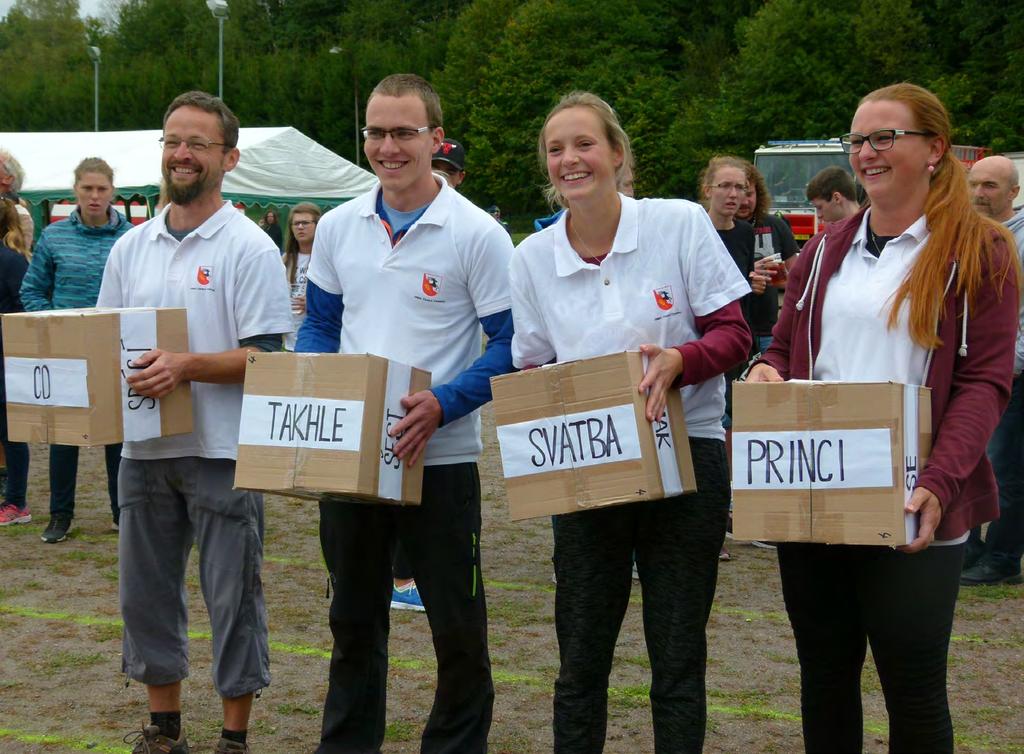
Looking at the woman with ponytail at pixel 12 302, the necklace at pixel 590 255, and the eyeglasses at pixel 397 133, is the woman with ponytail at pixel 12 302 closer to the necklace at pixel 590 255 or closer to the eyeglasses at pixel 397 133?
the eyeglasses at pixel 397 133

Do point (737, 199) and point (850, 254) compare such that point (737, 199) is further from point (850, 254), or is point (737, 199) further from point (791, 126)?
point (791, 126)

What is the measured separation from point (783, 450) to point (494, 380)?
0.79m

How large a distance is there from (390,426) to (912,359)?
1431 millimetres

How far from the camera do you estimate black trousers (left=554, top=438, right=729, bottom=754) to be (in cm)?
339

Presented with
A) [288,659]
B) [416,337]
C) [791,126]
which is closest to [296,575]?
[288,659]

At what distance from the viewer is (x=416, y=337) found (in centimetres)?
382

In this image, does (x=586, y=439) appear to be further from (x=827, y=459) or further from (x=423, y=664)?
(x=423, y=664)

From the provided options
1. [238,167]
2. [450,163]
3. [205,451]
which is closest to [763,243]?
[450,163]

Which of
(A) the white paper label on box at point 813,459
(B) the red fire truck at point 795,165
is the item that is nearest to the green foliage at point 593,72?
(B) the red fire truck at point 795,165

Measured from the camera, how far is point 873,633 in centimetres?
310

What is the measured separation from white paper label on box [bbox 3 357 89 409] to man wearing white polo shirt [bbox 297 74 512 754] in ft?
2.31

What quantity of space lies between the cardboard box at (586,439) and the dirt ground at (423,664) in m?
1.48

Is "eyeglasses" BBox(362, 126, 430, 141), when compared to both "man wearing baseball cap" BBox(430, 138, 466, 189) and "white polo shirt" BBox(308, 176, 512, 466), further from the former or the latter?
"man wearing baseball cap" BBox(430, 138, 466, 189)

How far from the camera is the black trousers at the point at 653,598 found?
339 cm
